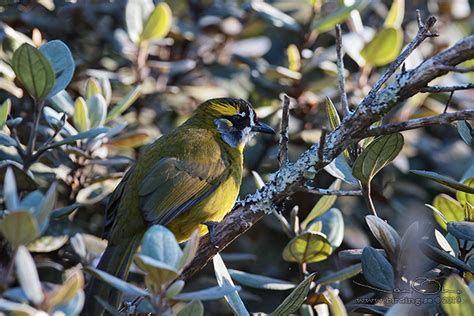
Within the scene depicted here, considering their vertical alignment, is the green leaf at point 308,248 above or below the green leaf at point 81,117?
below

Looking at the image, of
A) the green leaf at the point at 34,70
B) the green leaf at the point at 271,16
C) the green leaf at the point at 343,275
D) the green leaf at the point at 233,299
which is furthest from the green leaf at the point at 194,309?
the green leaf at the point at 271,16

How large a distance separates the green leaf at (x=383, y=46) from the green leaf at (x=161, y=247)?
2501 millimetres

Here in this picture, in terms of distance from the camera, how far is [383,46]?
402 cm

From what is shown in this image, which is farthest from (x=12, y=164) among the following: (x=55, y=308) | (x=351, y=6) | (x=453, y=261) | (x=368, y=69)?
(x=368, y=69)

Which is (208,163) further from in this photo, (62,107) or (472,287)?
(472,287)

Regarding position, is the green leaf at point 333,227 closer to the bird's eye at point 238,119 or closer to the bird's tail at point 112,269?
the bird's tail at point 112,269

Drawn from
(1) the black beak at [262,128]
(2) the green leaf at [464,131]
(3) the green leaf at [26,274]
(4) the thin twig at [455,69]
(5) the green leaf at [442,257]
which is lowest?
(1) the black beak at [262,128]

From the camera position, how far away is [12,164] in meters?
2.82

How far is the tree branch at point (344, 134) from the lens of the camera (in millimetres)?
2107

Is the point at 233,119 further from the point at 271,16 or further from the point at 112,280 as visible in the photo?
the point at 112,280

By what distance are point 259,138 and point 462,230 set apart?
218 centimetres

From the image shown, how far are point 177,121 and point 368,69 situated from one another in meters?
1.21

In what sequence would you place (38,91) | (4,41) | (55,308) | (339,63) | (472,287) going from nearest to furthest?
1. (55,308)
2. (472,287)
3. (339,63)
4. (38,91)
5. (4,41)

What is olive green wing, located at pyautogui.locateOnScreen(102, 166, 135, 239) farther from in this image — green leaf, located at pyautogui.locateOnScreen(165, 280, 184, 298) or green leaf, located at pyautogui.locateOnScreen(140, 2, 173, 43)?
green leaf, located at pyautogui.locateOnScreen(165, 280, 184, 298)
